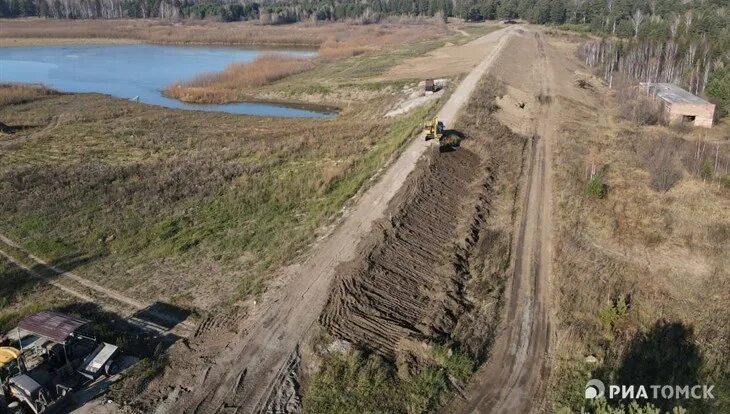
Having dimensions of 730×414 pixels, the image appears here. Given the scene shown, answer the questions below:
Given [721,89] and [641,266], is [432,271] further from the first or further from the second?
[721,89]

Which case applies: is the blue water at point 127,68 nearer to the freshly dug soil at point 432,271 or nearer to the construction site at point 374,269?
the construction site at point 374,269

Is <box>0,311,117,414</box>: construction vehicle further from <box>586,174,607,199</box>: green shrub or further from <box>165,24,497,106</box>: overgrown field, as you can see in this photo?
<box>165,24,497,106</box>: overgrown field

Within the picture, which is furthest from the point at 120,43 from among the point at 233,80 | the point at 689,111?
the point at 689,111

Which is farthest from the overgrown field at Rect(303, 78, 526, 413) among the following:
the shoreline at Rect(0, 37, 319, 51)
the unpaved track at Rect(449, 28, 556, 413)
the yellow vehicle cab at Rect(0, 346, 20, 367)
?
the shoreline at Rect(0, 37, 319, 51)

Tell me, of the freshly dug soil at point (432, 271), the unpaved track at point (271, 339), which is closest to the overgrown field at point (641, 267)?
the freshly dug soil at point (432, 271)

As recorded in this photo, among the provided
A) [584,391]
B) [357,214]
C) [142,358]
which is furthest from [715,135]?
[142,358]

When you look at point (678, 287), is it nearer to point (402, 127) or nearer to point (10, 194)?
point (402, 127)
